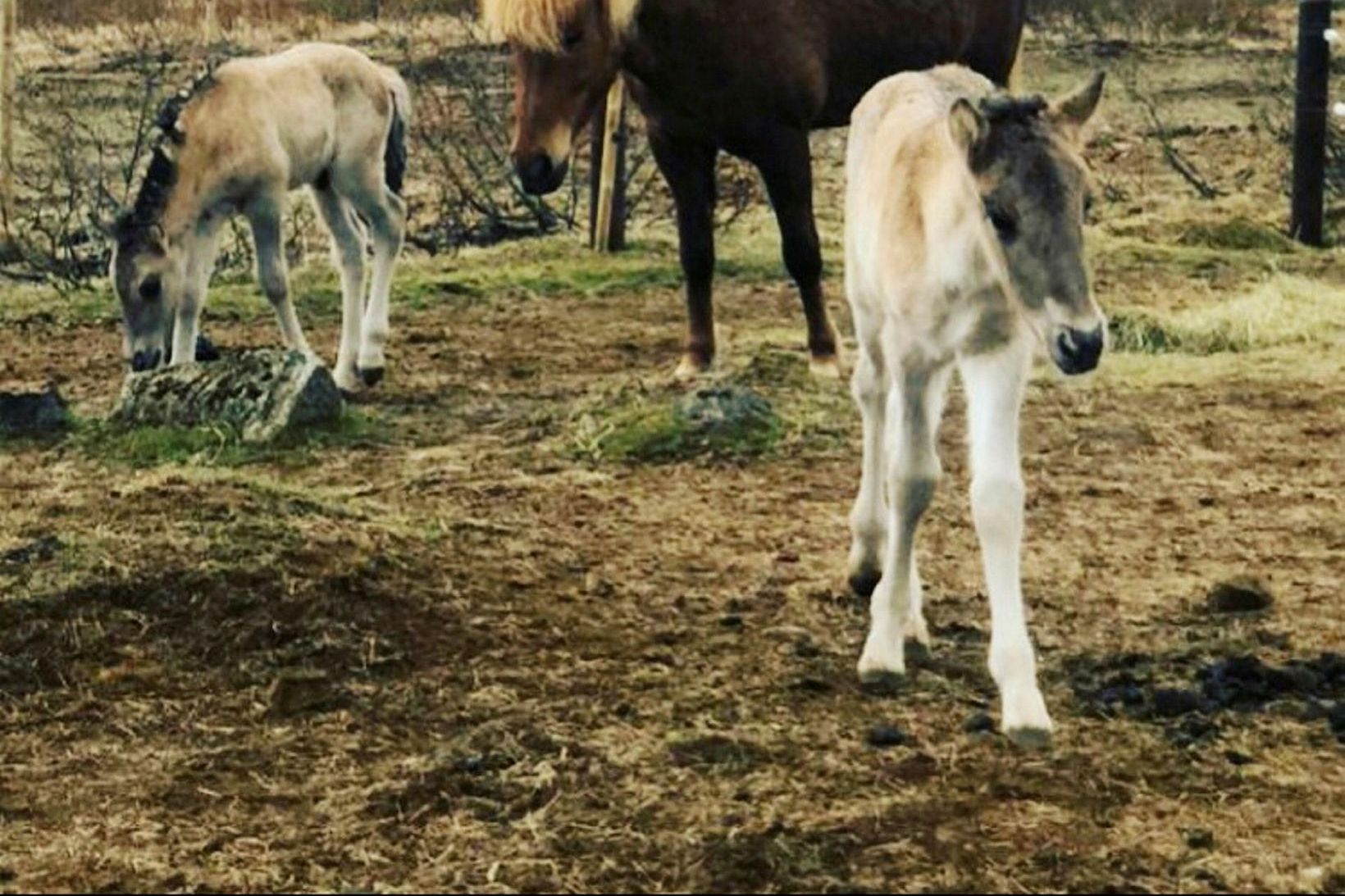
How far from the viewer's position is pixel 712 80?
7.75 meters

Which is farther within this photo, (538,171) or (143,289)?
(143,289)

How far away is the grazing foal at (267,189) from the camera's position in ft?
24.9

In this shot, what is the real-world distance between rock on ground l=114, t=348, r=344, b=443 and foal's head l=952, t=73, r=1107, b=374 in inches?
155

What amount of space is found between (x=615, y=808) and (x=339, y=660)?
1216mm

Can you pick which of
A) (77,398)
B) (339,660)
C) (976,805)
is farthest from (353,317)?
(976,805)

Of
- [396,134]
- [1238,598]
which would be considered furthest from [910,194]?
[396,134]

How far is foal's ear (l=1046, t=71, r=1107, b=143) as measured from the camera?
13.8 ft

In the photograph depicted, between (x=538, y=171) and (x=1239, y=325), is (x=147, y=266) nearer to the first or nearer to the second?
(x=538, y=171)

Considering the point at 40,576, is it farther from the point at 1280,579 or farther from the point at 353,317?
the point at 1280,579

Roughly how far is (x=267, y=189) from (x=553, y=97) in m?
1.27

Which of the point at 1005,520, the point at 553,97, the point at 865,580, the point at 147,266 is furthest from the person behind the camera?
the point at 147,266

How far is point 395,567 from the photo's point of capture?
5578 millimetres

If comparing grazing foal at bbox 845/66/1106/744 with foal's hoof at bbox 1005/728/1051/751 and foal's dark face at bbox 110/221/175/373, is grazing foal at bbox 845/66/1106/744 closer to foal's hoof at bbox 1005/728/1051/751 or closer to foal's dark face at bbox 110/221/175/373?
foal's hoof at bbox 1005/728/1051/751

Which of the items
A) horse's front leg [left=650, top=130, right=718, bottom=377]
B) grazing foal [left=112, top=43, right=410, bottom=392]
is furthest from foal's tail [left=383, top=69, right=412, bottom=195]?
horse's front leg [left=650, top=130, right=718, bottom=377]
